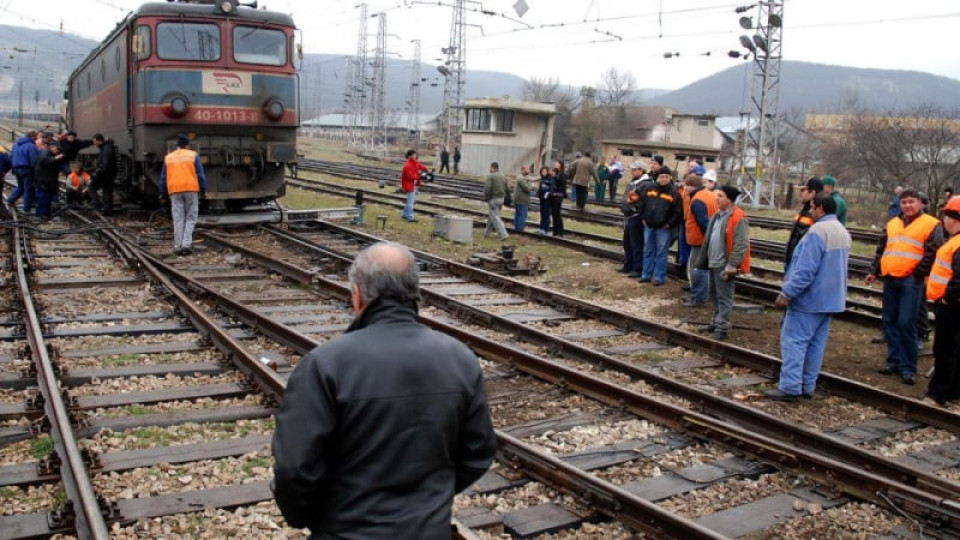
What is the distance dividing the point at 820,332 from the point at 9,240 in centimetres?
1238

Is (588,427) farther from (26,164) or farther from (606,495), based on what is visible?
(26,164)

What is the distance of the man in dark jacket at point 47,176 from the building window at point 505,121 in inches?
1011

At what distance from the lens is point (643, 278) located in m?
12.3

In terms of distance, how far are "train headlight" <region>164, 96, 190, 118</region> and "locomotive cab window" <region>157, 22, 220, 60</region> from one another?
710mm

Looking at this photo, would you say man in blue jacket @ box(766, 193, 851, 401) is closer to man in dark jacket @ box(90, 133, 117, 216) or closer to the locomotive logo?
the locomotive logo

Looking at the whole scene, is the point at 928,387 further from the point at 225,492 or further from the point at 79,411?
the point at 79,411

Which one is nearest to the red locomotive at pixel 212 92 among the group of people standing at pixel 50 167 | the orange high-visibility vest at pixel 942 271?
the group of people standing at pixel 50 167

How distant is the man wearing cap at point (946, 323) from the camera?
7.17 meters

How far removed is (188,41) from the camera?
14.5 m

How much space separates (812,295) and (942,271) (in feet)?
3.94

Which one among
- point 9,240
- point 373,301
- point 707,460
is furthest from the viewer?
point 9,240

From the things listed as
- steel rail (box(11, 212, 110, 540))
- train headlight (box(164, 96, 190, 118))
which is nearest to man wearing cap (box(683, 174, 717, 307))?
steel rail (box(11, 212, 110, 540))

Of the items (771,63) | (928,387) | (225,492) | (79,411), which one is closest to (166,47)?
(79,411)

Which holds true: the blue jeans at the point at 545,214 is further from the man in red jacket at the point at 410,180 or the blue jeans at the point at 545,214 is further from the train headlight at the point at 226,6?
the train headlight at the point at 226,6
